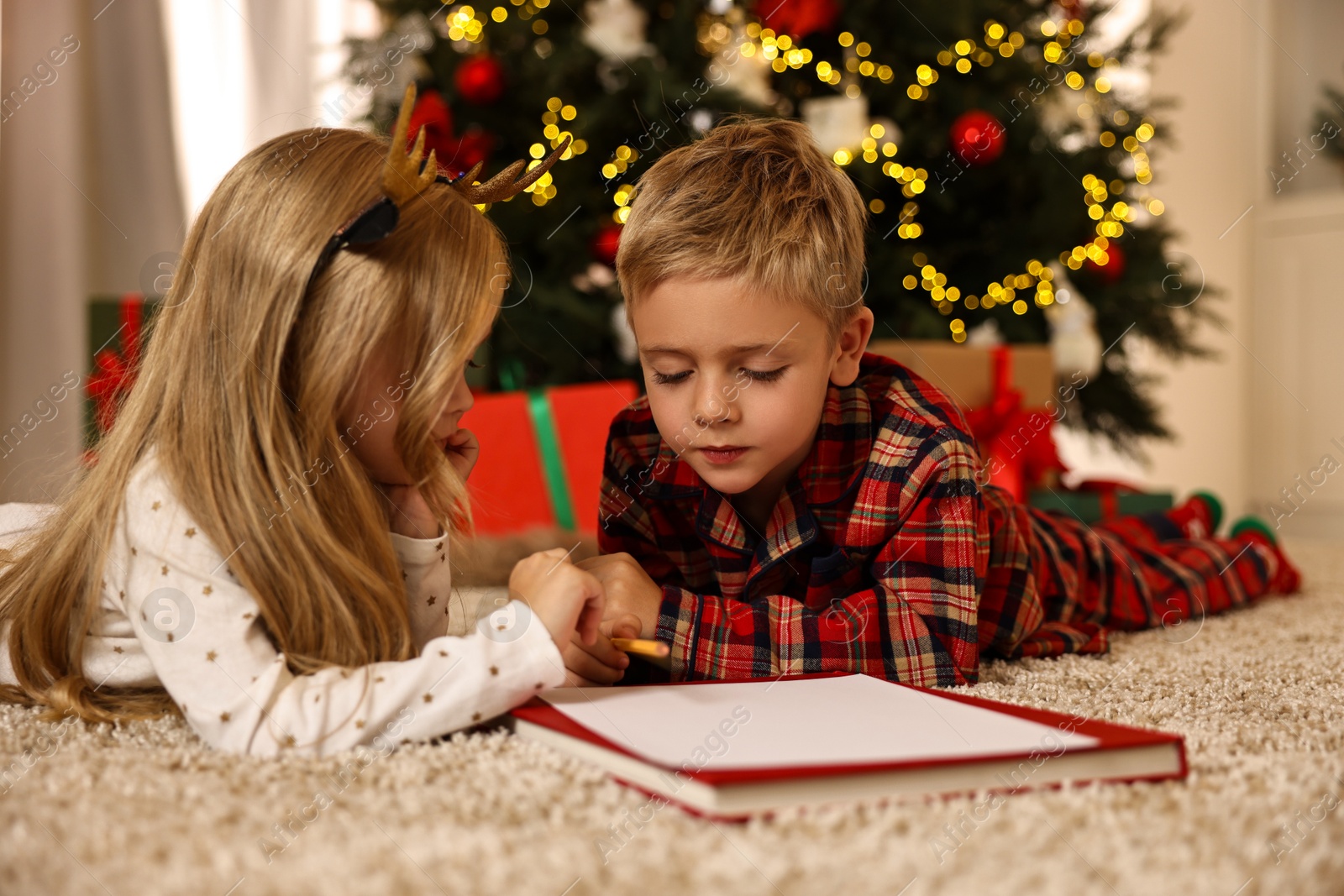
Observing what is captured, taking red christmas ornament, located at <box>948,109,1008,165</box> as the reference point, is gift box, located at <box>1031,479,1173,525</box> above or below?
below

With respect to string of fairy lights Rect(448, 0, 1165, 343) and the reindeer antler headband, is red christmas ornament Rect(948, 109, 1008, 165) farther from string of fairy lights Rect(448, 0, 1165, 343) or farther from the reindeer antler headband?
the reindeer antler headband

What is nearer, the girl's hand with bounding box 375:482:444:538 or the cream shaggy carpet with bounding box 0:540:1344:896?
the cream shaggy carpet with bounding box 0:540:1344:896

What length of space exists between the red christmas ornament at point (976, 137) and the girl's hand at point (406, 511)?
129 centimetres

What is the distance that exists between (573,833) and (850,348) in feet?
1.73

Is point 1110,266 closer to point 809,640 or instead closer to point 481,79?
point 481,79

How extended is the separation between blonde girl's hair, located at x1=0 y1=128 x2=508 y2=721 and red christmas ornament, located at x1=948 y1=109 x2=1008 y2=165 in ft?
4.11

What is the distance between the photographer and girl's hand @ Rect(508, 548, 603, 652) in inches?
25.0

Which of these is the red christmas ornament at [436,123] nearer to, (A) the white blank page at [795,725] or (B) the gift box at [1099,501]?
(B) the gift box at [1099,501]

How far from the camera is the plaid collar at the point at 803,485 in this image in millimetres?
864

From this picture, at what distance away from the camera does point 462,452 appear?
2.74 feet

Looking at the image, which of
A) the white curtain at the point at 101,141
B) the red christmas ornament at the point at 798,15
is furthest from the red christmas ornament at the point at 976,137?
the white curtain at the point at 101,141

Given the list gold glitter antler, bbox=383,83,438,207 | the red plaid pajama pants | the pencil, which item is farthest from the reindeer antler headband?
the red plaid pajama pants

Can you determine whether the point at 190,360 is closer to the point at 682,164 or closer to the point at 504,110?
the point at 682,164

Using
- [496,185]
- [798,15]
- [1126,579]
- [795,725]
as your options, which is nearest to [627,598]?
[795,725]
